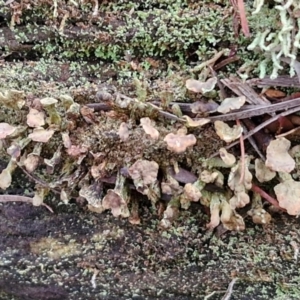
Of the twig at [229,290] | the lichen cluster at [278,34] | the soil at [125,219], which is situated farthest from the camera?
the twig at [229,290]

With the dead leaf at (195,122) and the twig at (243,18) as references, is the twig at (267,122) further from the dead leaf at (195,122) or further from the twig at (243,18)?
the twig at (243,18)

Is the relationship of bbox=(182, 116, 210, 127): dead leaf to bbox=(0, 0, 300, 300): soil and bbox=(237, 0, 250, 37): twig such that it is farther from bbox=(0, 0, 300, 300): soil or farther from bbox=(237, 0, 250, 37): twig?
bbox=(237, 0, 250, 37): twig

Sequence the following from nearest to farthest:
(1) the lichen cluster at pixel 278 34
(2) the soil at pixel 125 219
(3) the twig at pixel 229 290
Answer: (1) the lichen cluster at pixel 278 34, (2) the soil at pixel 125 219, (3) the twig at pixel 229 290

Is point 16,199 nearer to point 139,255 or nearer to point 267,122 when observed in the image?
point 139,255

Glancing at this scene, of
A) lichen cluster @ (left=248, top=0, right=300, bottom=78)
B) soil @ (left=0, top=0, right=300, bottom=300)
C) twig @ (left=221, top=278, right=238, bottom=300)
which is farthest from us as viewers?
twig @ (left=221, top=278, right=238, bottom=300)

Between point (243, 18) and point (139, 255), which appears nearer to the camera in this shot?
point (243, 18)

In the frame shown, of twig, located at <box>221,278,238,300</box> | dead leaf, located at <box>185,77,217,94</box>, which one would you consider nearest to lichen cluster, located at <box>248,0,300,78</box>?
dead leaf, located at <box>185,77,217,94</box>

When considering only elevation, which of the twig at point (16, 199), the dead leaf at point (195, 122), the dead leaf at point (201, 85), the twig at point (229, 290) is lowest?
the twig at point (229, 290)

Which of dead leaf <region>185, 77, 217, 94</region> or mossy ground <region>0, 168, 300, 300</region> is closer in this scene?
dead leaf <region>185, 77, 217, 94</region>

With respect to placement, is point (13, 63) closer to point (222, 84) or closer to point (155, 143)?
point (155, 143)

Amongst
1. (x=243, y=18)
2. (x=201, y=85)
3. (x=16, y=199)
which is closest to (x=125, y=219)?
(x=16, y=199)

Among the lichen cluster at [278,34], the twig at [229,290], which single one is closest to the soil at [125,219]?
the twig at [229,290]
